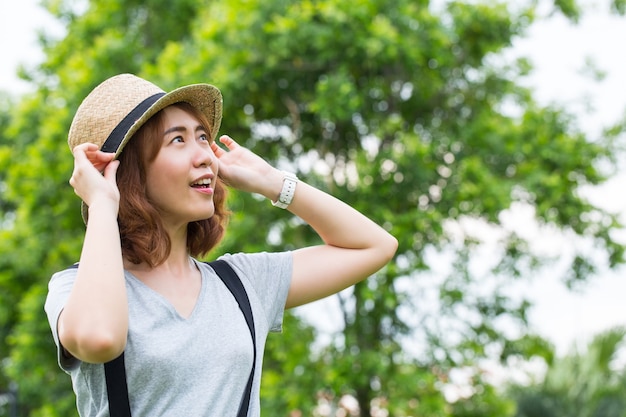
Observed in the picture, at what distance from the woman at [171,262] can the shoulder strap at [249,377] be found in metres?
0.01

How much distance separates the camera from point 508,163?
7.97 meters

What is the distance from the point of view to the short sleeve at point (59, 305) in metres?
1.53

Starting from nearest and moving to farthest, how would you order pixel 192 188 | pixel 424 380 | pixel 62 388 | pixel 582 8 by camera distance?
pixel 192 188 → pixel 424 380 → pixel 582 8 → pixel 62 388

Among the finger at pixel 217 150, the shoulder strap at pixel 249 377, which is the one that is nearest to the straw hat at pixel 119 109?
the finger at pixel 217 150

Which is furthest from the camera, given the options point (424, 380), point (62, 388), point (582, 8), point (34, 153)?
point (62, 388)

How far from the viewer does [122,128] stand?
5.63ft

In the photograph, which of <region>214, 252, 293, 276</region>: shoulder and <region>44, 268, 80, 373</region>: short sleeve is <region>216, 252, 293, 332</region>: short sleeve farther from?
<region>44, 268, 80, 373</region>: short sleeve

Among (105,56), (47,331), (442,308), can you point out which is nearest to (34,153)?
(105,56)

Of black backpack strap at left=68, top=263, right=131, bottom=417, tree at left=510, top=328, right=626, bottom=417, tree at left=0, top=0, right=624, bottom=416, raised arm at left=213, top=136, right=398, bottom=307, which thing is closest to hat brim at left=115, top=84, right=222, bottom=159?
raised arm at left=213, top=136, right=398, bottom=307

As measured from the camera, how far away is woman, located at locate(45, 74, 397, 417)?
151cm

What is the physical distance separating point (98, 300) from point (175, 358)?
0.72 feet

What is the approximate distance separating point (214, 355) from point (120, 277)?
0.89 ft

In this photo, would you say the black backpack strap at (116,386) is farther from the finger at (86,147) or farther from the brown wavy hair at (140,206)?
the finger at (86,147)

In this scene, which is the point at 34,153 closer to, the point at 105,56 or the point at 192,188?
the point at 105,56
